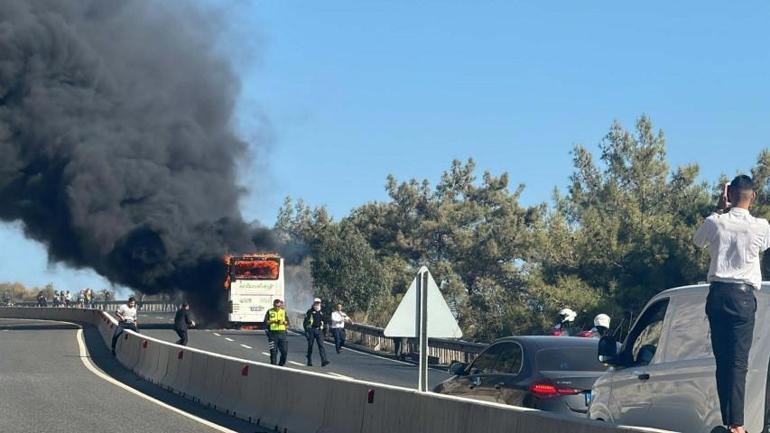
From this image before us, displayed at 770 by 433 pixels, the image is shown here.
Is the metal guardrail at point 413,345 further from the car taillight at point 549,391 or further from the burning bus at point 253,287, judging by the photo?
the car taillight at point 549,391

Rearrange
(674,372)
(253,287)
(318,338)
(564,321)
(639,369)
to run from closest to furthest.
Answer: (674,372) < (639,369) < (564,321) < (318,338) < (253,287)

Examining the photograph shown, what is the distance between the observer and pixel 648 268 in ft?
138

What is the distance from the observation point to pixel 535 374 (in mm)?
12141

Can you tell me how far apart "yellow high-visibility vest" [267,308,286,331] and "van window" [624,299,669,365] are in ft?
61.9

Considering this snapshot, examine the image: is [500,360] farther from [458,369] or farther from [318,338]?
[318,338]

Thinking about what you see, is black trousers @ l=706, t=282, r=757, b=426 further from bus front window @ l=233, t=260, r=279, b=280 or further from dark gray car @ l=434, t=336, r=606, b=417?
bus front window @ l=233, t=260, r=279, b=280

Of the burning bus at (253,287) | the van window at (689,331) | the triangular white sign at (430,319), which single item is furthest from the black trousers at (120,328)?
the van window at (689,331)

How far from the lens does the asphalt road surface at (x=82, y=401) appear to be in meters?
14.6

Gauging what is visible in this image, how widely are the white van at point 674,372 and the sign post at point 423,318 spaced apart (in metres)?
3.20

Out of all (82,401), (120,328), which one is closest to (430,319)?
(82,401)

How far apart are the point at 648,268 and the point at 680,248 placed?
1.69m

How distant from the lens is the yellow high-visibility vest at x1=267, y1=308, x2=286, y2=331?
2677 centimetres

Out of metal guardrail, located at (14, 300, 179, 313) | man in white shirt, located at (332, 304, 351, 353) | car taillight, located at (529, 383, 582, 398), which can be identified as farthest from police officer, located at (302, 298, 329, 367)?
metal guardrail, located at (14, 300, 179, 313)

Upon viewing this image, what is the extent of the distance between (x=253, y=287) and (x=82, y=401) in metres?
31.9
